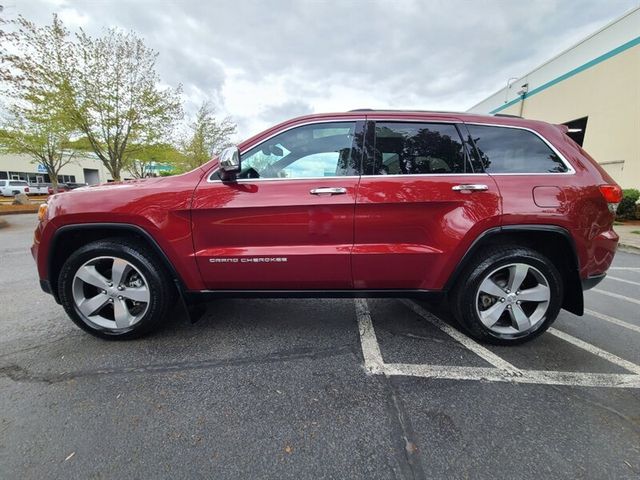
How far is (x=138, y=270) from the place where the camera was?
2.57 metres

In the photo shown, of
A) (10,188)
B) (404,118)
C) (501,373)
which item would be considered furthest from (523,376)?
(10,188)

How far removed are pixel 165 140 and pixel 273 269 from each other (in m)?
17.3

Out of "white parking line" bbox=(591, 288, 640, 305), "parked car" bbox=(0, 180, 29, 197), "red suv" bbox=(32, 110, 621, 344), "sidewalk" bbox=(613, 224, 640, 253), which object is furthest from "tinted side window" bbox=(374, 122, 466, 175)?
"parked car" bbox=(0, 180, 29, 197)

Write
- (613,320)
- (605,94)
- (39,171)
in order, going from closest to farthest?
1. (613,320)
2. (605,94)
3. (39,171)

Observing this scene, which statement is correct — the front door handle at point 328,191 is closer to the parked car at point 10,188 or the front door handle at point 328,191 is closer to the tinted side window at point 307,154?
the tinted side window at point 307,154

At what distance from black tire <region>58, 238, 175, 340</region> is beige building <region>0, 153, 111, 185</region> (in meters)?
34.6

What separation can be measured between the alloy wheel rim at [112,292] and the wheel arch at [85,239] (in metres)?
0.21

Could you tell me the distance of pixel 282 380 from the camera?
2.20m

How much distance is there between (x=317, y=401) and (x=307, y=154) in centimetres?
187

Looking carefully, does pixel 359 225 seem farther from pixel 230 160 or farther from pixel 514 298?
pixel 514 298

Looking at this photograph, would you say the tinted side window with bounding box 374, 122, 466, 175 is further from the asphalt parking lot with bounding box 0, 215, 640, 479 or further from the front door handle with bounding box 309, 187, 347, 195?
the asphalt parking lot with bounding box 0, 215, 640, 479

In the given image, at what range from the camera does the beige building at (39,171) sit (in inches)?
1464

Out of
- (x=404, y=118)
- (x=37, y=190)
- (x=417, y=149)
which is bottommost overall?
(x=37, y=190)

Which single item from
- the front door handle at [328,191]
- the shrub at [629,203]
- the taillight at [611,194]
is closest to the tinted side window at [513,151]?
the taillight at [611,194]
